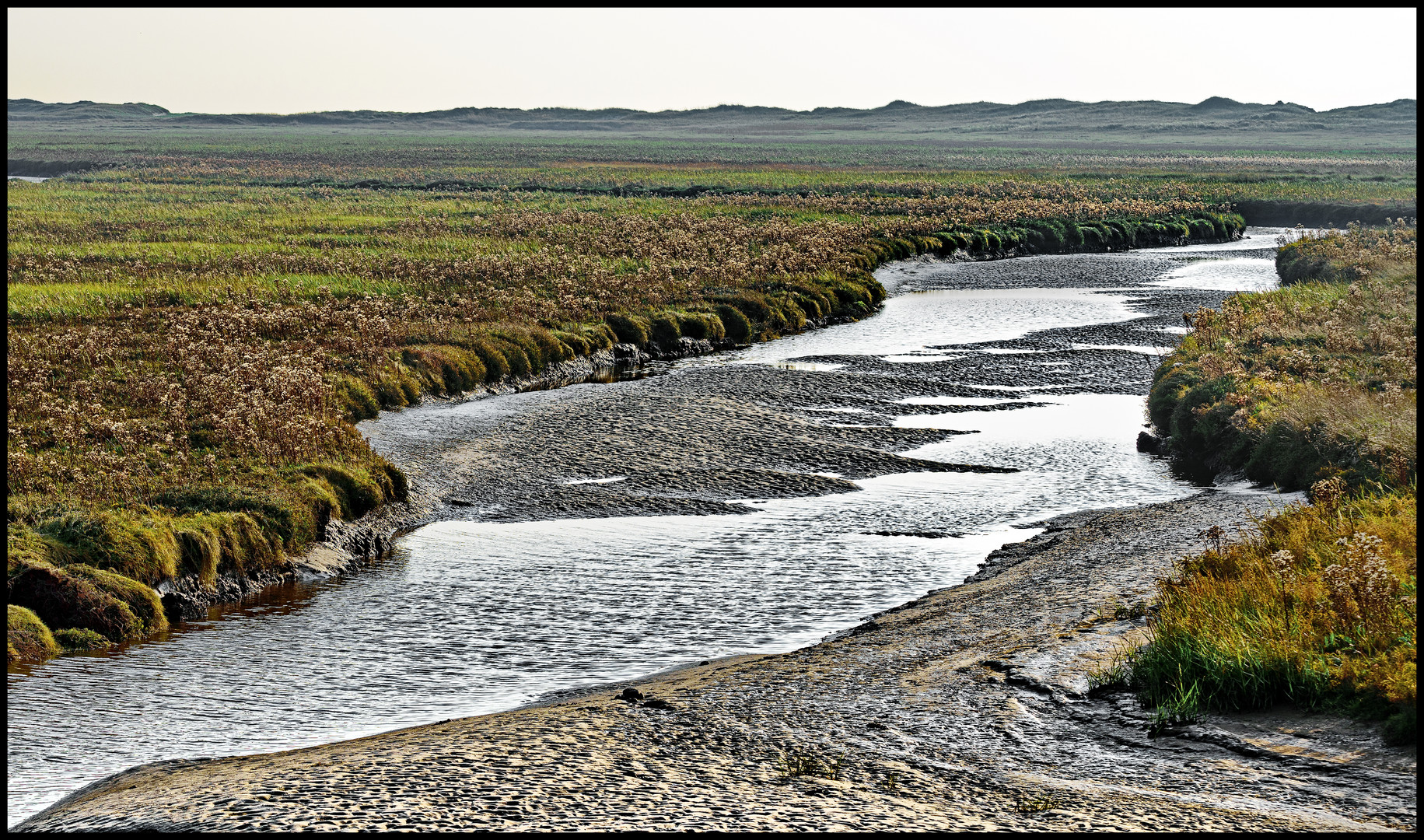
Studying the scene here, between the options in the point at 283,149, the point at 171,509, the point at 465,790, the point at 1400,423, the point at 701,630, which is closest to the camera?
the point at 465,790

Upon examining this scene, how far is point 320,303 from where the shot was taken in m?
36.0

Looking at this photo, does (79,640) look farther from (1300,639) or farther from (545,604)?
(1300,639)

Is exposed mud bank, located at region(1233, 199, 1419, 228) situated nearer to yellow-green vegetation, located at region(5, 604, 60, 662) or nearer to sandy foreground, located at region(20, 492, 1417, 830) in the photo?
sandy foreground, located at region(20, 492, 1417, 830)

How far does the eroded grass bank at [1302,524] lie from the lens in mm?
10211

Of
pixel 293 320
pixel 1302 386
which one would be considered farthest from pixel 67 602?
pixel 1302 386

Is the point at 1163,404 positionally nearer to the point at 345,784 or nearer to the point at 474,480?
the point at 474,480

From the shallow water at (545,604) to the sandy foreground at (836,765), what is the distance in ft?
3.29

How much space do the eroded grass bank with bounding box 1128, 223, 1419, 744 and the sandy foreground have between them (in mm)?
402

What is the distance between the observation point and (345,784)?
29.8 feet

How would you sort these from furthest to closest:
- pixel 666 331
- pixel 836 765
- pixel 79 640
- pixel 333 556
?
pixel 666 331, pixel 333 556, pixel 79 640, pixel 836 765

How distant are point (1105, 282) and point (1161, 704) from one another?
4889cm

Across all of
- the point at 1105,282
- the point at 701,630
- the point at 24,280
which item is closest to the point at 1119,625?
the point at 701,630

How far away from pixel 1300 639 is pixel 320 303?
3077 cm

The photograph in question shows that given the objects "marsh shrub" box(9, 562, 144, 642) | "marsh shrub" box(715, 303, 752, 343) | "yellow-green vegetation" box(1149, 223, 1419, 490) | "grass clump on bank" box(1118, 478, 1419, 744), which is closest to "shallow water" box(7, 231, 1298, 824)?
"marsh shrub" box(9, 562, 144, 642)
